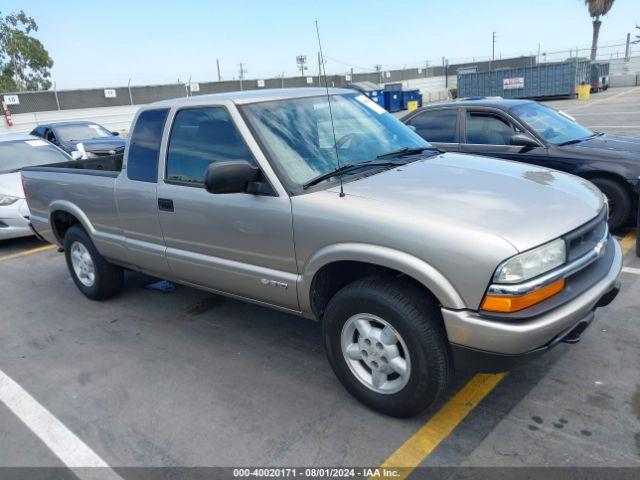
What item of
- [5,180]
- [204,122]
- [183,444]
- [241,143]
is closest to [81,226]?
[204,122]

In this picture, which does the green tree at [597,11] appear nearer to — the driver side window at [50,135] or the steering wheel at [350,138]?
the driver side window at [50,135]

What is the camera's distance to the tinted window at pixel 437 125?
6.94 meters

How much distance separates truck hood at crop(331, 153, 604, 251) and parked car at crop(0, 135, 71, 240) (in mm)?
6116

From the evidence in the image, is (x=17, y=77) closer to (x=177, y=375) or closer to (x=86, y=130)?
(x=86, y=130)

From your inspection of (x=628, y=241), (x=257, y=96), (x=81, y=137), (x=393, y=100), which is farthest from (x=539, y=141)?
(x=393, y=100)

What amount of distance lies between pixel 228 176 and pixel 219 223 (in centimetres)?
55

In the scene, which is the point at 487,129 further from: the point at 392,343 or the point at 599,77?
the point at 599,77

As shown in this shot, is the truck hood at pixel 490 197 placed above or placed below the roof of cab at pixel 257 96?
below

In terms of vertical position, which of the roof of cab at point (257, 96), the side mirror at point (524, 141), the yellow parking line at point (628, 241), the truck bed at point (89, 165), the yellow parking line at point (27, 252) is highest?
the roof of cab at point (257, 96)

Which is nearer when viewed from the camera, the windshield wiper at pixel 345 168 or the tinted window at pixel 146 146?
the windshield wiper at pixel 345 168

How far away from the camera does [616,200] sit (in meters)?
5.88

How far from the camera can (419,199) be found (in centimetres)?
287

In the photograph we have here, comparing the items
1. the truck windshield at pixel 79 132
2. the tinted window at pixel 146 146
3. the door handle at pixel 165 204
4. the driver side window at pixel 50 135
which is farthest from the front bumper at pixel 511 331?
the driver side window at pixel 50 135

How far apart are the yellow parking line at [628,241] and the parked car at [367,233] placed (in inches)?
101
